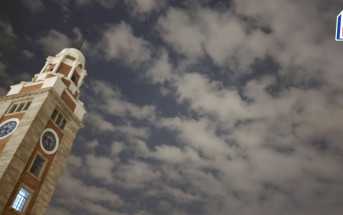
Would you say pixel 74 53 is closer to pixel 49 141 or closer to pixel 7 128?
pixel 49 141

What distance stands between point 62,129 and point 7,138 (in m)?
7.94

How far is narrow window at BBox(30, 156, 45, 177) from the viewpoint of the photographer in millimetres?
36375

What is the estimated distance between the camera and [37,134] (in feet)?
121

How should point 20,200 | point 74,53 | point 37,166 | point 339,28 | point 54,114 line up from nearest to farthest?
1. point 339,28
2. point 20,200
3. point 37,166
4. point 54,114
5. point 74,53

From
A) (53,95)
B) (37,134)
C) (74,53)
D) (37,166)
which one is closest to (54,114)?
(53,95)

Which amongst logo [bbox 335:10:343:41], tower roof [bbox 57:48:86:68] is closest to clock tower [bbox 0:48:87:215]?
tower roof [bbox 57:48:86:68]

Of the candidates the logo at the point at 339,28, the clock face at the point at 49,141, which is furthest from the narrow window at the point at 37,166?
the logo at the point at 339,28

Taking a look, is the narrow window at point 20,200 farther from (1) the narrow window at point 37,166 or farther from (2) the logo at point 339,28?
(2) the logo at point 339,28

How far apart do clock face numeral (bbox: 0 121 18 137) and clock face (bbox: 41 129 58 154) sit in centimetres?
370

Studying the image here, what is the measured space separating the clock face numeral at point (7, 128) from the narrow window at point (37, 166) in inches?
187

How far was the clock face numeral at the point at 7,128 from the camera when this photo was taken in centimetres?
3694

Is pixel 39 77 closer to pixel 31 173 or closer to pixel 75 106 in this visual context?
pixel 75 106

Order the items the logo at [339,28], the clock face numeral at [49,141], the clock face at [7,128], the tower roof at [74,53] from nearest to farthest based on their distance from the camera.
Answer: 1. the logo at [339,28]
2. the clock face at [7,128]
3. the clock face numeral at [49,141]
4. the tower roof at [74,53]

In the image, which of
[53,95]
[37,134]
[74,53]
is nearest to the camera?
[37,134]
